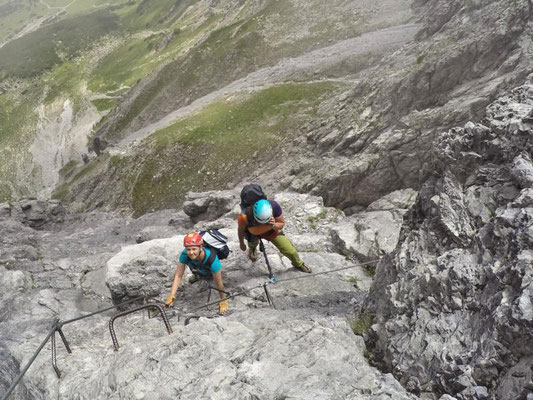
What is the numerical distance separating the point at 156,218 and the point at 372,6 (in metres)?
52.9

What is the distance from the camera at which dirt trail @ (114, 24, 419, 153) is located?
5303cm

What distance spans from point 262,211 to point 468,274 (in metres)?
6.27

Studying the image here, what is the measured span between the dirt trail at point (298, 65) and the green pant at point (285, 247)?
43.6 metres

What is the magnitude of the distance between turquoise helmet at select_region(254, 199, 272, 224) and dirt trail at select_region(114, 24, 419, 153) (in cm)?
4550

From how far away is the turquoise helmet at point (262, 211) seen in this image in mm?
11680

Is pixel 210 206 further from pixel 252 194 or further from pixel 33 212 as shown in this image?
pixel 33 212

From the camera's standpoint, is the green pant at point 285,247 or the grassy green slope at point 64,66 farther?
the grassy green slope at point 64,66

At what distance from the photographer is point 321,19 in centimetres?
6562

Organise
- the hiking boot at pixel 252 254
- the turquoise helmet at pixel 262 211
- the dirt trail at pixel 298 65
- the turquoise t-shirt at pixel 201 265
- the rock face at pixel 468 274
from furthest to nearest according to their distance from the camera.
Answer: the dirt trail at pixel 298 65 < the hiking boot at pixel 252 254 < the turquoise helmet at pixel 262 211 < the turquoise t-shirt at pixel 201 265 < the rock face at pixel 468 274

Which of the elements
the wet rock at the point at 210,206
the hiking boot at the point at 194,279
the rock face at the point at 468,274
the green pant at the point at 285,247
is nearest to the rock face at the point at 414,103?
the wet rock at the point at 210,206

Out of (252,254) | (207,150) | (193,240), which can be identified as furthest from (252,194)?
(207,150)

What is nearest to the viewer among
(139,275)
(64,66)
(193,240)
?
(193,240)

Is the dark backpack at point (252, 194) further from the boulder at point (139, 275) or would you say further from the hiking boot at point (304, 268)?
the boulder at point (139, 275)

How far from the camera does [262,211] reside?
1168 cm
